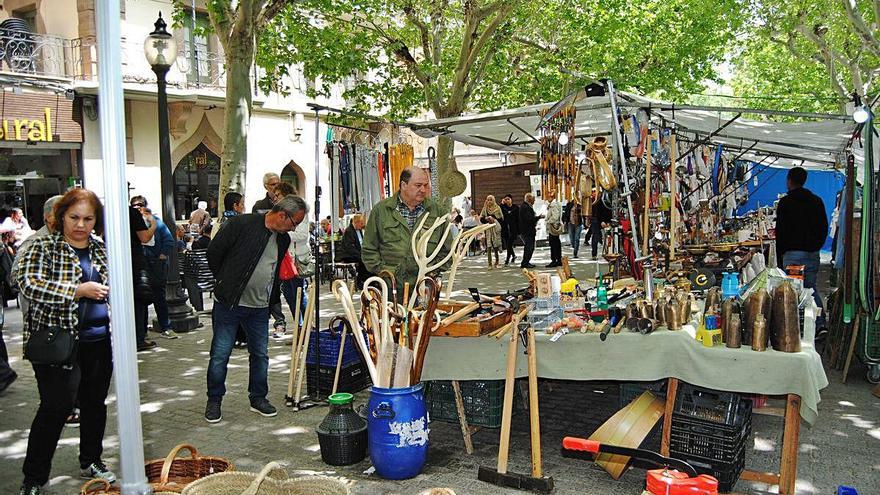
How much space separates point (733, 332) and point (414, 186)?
8.03 feet

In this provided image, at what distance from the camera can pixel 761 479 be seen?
3.80 meters

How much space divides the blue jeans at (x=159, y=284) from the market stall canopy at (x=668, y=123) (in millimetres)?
3492

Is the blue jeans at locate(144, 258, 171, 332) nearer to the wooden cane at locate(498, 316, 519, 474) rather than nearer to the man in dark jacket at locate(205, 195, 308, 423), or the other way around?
the man in dark jacket at locate(205, 195, 308, 423)

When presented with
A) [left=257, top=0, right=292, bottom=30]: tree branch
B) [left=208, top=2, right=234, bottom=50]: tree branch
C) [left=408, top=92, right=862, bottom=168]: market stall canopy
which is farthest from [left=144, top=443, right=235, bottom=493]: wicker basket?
[left=257, top=0, right=292, bottom=30]: tree branch

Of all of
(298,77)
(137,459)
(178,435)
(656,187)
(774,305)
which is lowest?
(178,435)

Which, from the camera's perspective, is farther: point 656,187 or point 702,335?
point 656,187

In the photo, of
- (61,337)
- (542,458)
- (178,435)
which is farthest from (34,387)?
(542,458)

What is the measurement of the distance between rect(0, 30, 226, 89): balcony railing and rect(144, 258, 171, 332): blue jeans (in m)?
7.47

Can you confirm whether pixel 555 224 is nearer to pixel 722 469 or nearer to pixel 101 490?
pixel 722 469

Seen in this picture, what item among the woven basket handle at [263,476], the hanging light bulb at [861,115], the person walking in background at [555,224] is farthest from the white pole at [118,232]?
the person walking in background at [555,224]

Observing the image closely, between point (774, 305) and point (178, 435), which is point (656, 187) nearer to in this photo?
point (774, 305)

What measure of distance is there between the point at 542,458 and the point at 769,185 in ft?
62.6

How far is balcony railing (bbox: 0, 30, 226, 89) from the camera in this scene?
584 inches

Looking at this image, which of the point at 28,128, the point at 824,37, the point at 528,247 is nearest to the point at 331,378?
the point at 528,247
